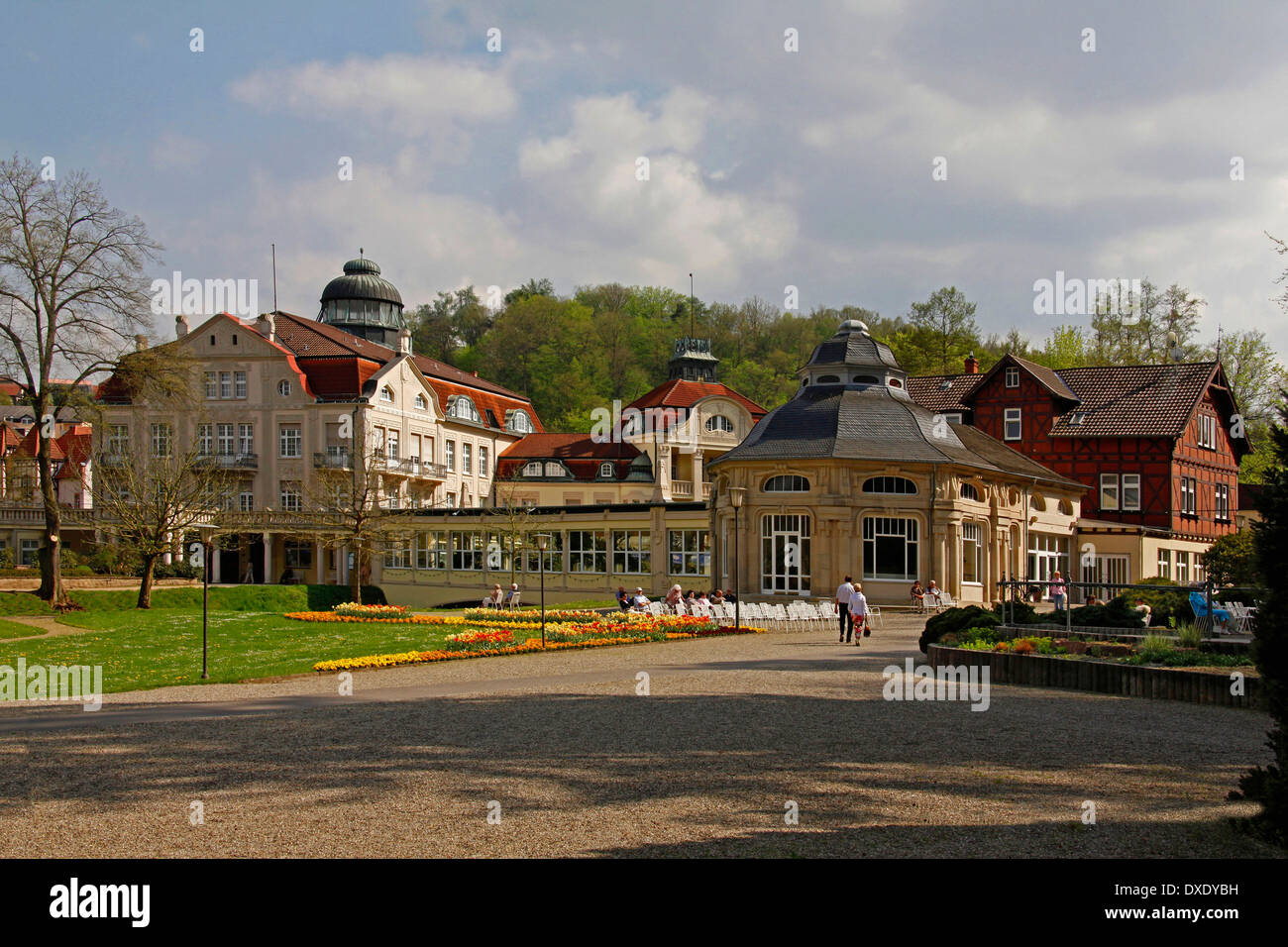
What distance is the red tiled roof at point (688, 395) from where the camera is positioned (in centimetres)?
6875

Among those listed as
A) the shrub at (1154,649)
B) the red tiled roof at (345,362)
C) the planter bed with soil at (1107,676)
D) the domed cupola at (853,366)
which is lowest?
the planter bed with soil at (1107,676)

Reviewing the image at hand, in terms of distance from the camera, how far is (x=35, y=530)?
6203 cm

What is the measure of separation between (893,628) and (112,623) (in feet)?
71.4

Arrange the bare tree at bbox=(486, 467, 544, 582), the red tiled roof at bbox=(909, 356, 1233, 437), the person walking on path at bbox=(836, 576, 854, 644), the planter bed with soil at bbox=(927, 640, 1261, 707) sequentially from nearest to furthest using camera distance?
1. the planter bed with soil at bbox=(927, 640, 1261, 707)
2. the person walking on path at bbox=(836, 576, 854, 644)
3. the bare tree at bbox=(486, 467, 544, 582)
4. the red tiled roof at bbox=(909, 356, 1233, 437)

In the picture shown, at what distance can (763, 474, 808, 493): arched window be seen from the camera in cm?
3819

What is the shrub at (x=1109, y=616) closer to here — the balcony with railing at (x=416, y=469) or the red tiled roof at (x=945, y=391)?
the red tiled roof at (x=945, y=391)

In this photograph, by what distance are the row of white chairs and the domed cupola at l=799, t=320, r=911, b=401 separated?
1150 cm
